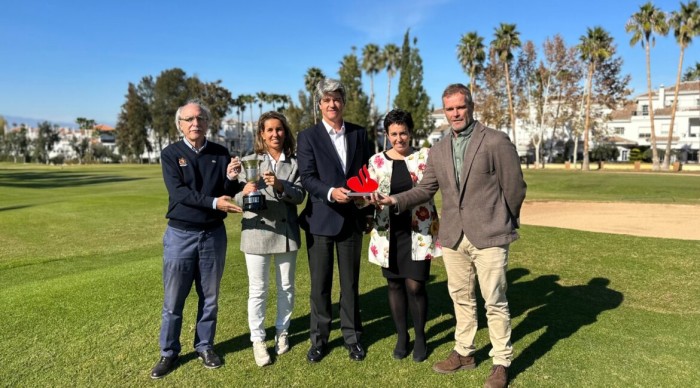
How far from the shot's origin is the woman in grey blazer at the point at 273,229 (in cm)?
401

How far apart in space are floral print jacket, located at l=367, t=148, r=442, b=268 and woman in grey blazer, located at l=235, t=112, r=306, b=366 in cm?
75

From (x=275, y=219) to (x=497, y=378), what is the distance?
7.52 feet

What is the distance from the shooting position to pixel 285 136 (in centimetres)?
414

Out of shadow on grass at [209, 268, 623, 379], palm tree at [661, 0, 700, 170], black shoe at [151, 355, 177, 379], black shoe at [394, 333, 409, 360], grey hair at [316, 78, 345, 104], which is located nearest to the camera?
black shoe at [151, 355, 177, 379]

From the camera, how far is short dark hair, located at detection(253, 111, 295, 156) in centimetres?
407

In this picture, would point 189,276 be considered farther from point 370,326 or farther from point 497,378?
point 497,378

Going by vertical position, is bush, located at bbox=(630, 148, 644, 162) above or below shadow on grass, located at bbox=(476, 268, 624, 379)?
above

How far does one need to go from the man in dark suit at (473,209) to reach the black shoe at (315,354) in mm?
1030

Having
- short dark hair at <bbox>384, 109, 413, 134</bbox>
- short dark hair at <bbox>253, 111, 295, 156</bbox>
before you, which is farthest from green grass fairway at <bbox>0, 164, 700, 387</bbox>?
short dark hair at <bbox>384, 109, 413, 134</bbox>

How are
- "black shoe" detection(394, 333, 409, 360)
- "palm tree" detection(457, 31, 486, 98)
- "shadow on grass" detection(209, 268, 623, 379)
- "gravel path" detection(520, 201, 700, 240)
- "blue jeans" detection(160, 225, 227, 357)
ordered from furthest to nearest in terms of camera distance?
"palm tree" detection(457, 31, 486, 98), "gravel path" detection(520, 201, 700, 240), "shadow on grass" detection(209, 268, 623, 379), "black shoe" detection(394, 333, 409, 360), "blue jeans" detection(160, 225, 227, 357)

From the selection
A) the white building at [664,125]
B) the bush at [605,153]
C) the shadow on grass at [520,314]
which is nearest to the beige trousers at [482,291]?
the shadow on grass at [520,314]

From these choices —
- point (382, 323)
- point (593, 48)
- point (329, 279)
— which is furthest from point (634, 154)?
point (329, 279)

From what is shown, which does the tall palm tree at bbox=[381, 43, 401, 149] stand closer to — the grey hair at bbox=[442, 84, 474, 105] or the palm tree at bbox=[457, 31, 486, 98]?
the palm tree at bbox=[457, 31, 486, 98]

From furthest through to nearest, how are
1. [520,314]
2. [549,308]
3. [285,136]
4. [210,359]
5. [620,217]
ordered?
[620,217], [549,308], [520,314], [285,136], [210,359]
